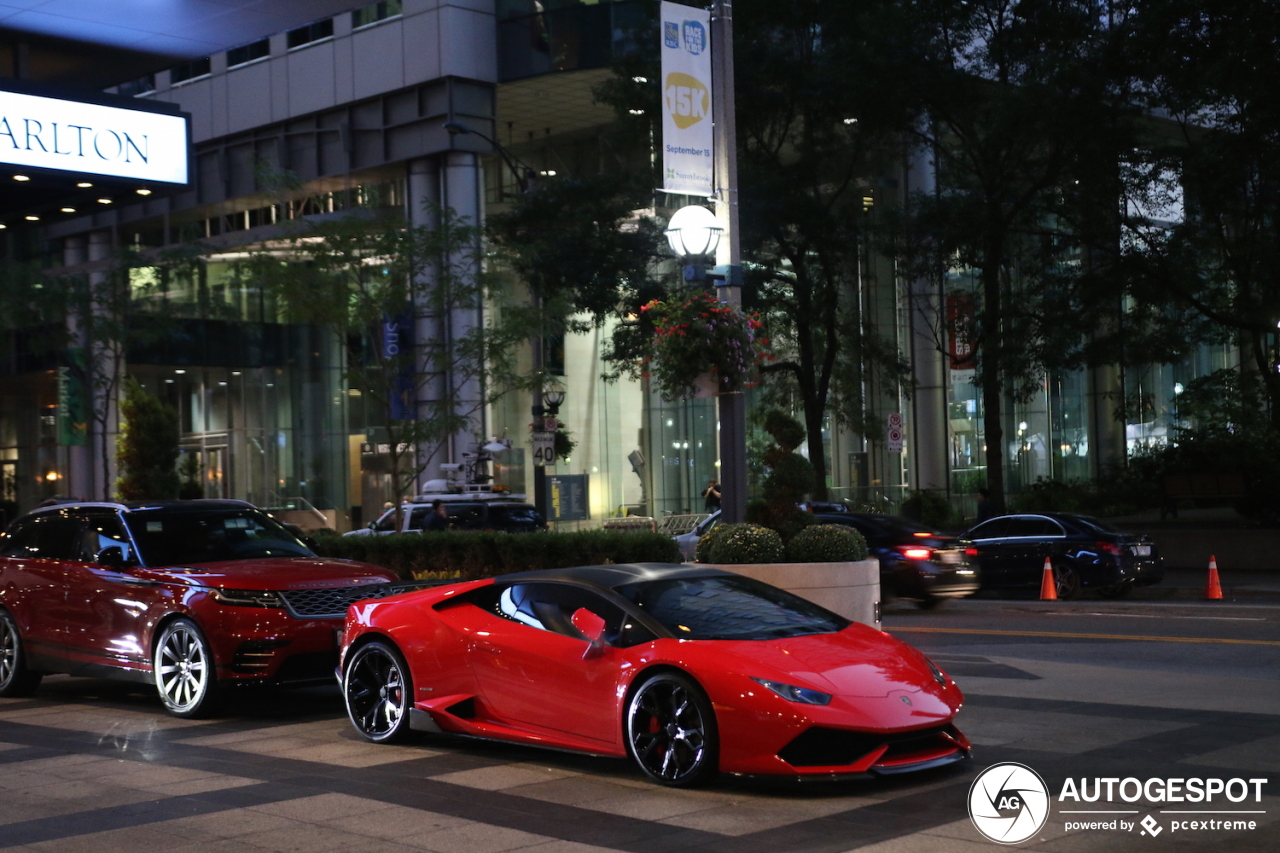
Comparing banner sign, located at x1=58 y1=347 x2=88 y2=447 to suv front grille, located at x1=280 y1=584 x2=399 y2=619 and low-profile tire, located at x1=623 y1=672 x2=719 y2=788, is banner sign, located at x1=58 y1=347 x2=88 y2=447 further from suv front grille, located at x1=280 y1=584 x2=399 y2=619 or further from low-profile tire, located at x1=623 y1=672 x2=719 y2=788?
low-profile tire, located at x1=623 y1=672 x2=719 y2=788

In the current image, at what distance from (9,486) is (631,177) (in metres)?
37.0

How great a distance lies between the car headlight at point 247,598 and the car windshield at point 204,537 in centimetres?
101

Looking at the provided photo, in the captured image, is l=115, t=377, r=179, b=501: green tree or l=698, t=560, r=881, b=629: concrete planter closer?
l=698, t=560, r=881, b=629: concrete planter

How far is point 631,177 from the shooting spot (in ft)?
107

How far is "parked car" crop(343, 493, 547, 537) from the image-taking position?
26.0 meters

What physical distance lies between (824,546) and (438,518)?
11900 millimetres

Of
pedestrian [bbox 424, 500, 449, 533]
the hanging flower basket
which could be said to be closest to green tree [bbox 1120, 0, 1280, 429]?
the hanging flower basket

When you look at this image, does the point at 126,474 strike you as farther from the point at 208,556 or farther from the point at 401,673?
the point at 401,673

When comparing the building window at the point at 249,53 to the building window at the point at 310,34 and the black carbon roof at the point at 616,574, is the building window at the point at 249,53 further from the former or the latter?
the black carbon roof at the point at 616,574

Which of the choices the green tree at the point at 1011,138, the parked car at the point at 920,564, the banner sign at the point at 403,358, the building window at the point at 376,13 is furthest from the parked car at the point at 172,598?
the building window at the point at 376,13

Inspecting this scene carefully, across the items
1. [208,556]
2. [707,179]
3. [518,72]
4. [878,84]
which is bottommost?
[208,556]

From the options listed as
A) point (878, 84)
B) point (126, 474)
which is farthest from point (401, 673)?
point (126, 474)

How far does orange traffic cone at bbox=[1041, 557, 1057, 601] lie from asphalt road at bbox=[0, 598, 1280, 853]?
9.79m

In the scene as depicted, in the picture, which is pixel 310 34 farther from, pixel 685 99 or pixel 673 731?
pixel 673 731
